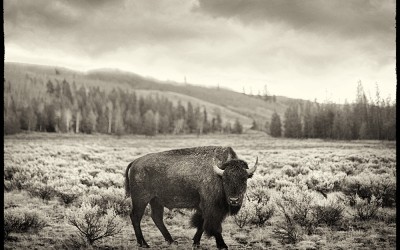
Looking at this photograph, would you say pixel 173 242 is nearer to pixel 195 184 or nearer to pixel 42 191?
pixel 195 184

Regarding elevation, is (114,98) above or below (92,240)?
above

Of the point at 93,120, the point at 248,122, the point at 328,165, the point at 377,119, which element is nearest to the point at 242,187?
the point at 328,165

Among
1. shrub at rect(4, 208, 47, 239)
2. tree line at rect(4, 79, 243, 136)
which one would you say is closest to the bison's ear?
shrub at rect(4, 208, 47, 239)

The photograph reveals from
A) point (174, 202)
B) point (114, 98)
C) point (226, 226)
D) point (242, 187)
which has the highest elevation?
point (114, 98)

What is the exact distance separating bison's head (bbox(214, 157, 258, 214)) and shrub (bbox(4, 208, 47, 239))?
4663 millimetres

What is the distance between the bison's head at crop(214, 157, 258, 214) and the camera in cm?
536

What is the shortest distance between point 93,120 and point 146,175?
7631 cm

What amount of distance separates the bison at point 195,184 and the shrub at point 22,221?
2.40 m

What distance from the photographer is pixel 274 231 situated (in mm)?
6930

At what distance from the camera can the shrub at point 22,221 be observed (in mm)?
6758

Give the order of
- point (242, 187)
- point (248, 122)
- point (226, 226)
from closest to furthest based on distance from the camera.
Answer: point (242, 187)
point (226, 226)
point (248, 122)

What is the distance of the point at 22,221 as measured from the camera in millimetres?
6875

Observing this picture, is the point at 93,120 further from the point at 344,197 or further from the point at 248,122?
the point at 248,122

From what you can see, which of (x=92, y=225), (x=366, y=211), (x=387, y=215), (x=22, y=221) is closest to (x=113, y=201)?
(x=22, y=221)
